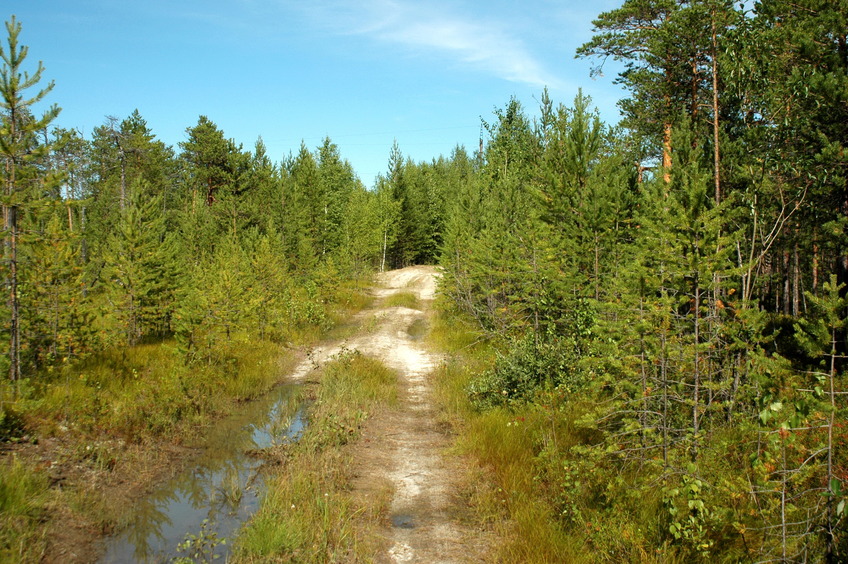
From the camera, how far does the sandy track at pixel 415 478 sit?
18.4ft

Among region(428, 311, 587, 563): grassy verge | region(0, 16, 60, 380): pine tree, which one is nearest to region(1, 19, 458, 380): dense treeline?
region(0, 16, 60, 380): pine tree

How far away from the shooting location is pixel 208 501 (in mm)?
7023

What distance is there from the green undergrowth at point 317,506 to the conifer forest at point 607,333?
0.38 feet

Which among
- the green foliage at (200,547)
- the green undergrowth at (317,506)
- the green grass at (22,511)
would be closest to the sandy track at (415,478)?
the green undergrowth at (317,506)

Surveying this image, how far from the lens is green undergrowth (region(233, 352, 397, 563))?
5.32 metres

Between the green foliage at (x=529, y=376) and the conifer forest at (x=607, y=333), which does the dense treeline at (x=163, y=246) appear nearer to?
the conifer forest at (x=607, y=333)

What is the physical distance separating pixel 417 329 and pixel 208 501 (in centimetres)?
1633

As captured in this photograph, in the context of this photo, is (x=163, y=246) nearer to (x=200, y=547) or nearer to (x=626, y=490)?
(x=200, y=547)

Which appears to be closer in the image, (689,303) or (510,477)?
(510,477)

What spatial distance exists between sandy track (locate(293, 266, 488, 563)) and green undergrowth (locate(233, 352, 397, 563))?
26cm

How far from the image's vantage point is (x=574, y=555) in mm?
4949

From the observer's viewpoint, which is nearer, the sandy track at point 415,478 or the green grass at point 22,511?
the green grass at point 22,511

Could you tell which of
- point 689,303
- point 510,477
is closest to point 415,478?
point 510,477

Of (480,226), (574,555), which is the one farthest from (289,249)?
(574,555)
